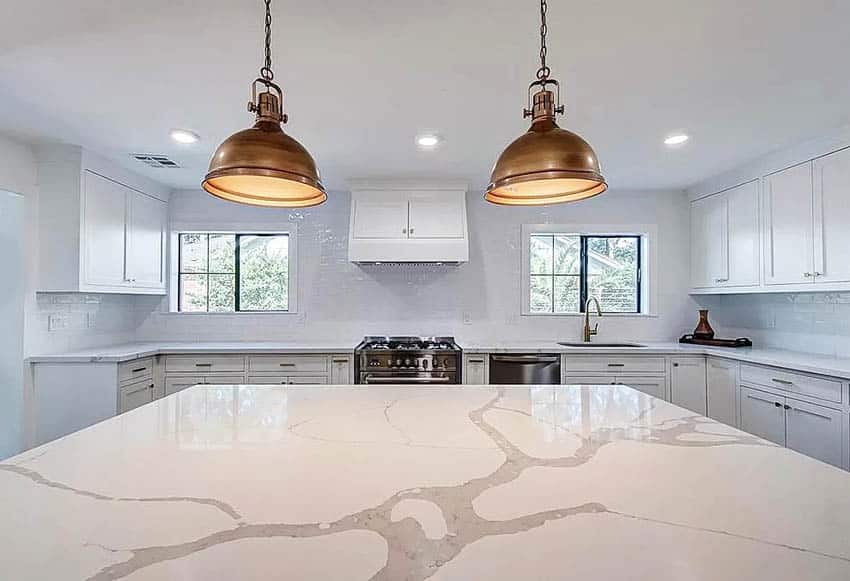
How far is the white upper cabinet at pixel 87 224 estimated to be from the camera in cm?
324

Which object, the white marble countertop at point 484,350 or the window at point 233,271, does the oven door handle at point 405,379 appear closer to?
the white marble countertop at point 484,350

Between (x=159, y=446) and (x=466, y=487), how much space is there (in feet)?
2.64

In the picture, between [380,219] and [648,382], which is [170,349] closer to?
[380,219]

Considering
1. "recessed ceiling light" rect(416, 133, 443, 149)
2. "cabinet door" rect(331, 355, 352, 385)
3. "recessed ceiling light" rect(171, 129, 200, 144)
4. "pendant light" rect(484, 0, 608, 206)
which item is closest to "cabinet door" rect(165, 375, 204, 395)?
"cabinet door" rect(331, 355, 352, 385)

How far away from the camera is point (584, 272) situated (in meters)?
4.55

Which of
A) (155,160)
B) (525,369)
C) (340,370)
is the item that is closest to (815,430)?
(525,369)

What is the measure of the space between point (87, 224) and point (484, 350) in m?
2.97

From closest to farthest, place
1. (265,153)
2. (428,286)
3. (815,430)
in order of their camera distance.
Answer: (265,153), (815,430), (428,286)

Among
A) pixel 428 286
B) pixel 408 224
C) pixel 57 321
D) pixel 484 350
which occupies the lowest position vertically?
pixel 484 350

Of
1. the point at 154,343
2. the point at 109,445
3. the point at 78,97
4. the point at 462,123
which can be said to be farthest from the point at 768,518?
the point at 154,343

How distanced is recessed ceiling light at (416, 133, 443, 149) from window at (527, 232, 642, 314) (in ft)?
5.66

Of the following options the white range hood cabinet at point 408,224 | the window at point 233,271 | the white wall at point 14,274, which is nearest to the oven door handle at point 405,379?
the white range hood cabinet at point 408,224

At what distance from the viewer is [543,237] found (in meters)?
4.55

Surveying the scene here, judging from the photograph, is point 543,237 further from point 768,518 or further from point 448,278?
point 768,518
